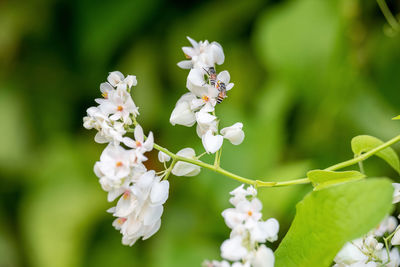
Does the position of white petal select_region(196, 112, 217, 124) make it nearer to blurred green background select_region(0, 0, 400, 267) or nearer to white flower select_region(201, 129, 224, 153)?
white flower select_region(201, 129, 224, 153)

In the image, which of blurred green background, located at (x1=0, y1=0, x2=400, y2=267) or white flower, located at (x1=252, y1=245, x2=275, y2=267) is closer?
white flower, located at (x1=252, y1=245, x2=275, y2=267)

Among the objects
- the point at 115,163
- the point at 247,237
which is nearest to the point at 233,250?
the point at 247,237

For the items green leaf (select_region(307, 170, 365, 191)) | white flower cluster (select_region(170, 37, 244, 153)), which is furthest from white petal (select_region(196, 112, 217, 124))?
green leaf (select_region(307, 170, 365, 191))

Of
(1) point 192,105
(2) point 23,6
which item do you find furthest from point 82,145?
(1) point 192,105

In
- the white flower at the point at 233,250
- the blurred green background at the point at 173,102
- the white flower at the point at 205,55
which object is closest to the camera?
the white flower at the point at 233,250

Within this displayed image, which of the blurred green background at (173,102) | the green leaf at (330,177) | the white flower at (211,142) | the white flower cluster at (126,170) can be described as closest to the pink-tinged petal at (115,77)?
the white flower cluster at (126,170)

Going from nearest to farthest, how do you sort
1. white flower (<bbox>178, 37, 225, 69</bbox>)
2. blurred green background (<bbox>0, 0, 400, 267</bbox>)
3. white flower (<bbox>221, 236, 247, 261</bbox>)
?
white flower (<bbox>221, 236, 247, 261</bbox>)
white flower (<bbox>178, 37, 225, 69</bbox>)
blurred green background (<bbox>0, 0, 400, 267</bbox>)

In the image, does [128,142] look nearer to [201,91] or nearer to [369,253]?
[201,91]

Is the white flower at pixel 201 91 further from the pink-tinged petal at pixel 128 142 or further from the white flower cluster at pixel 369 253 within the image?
the white flower cluster at pixel 369 253
